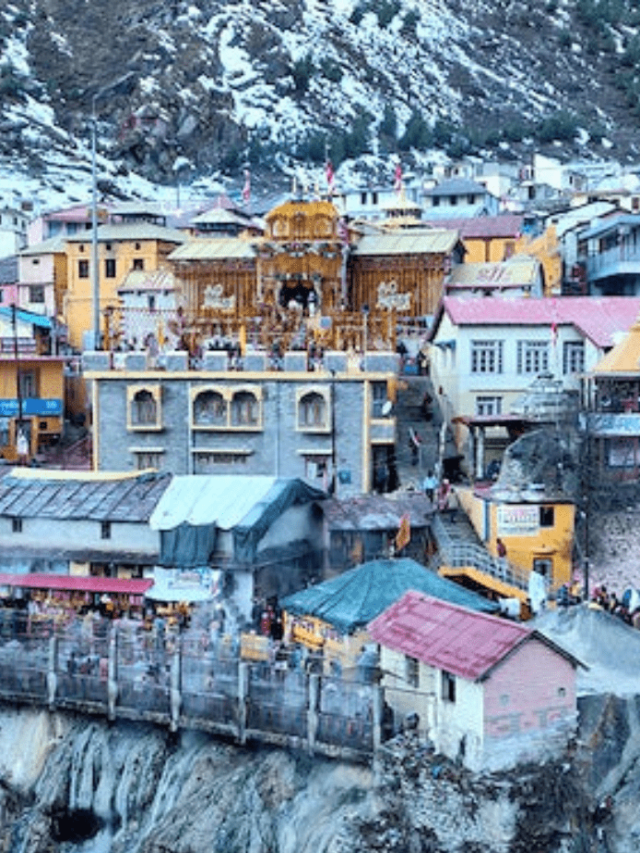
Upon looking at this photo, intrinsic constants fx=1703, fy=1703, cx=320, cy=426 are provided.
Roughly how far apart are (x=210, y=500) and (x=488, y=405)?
11227mm

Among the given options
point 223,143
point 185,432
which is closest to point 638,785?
point 185,432

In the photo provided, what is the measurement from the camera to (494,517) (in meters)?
43.6

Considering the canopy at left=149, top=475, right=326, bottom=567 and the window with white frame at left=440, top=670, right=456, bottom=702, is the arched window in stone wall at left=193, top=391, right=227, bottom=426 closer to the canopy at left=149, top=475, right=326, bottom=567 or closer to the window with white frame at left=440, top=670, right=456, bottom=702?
the canopy at left=149, top=475, right=326, bottom=567

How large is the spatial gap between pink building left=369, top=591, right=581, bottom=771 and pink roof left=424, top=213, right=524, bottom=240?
4775 centimetres

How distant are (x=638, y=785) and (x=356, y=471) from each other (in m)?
18.4

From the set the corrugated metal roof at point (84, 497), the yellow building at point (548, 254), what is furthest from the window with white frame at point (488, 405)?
the yellow building at point (548, 254)

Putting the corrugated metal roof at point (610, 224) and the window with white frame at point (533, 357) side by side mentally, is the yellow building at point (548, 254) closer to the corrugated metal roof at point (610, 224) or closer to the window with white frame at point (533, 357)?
the corrugated metal roof at point (610, 224)

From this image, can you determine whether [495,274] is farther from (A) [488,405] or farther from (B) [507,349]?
→ (A) [488,405]

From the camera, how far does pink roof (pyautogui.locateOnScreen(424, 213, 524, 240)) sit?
7950 centimetres

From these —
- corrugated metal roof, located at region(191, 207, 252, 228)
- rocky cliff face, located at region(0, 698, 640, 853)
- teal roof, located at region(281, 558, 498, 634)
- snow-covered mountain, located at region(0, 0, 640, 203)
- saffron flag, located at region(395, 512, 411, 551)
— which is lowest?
rocky cliff face, located at region(0, 698, 640, 853)

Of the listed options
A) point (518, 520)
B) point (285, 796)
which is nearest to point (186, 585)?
point (518, 520)

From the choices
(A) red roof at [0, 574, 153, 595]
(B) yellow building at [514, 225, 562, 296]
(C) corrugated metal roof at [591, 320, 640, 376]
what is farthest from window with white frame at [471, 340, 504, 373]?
(A) red roof at [0, 574, 153, 595]

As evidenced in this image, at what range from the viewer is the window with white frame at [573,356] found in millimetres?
52188

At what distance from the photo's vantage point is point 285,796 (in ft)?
112
